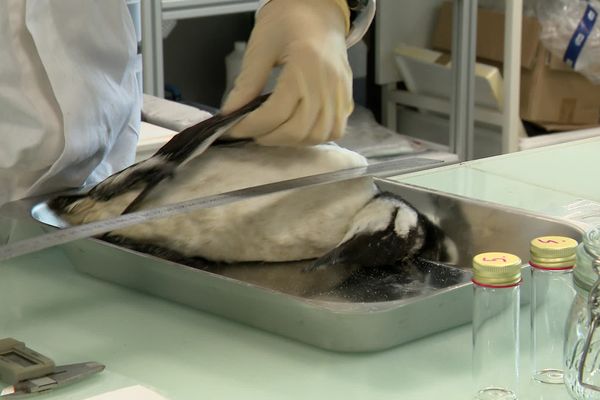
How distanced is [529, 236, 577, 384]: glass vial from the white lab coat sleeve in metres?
0.46

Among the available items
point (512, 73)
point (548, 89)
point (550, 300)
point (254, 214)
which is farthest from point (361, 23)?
point (548, 89)

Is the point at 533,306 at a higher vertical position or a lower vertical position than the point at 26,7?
lower

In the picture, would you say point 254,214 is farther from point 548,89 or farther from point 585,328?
point 548,89

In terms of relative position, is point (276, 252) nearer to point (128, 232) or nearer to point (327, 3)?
point (128, 232)

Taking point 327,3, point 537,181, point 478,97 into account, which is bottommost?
point 478,97

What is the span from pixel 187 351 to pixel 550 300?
32 cm

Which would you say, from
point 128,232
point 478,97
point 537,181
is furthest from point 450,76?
point 128,232

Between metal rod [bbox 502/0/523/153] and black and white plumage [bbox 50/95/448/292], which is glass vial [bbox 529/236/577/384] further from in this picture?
metal rod [bbox 502/0/523/153]

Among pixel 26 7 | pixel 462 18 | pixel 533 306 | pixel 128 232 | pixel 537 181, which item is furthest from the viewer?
pixel 462 18

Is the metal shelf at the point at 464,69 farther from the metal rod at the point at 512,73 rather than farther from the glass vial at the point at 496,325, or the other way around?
the glass vial at the point at 496,325

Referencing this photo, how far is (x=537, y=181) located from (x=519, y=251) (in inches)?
13.9

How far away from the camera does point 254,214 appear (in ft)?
3.72

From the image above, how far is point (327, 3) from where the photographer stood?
1219 mm

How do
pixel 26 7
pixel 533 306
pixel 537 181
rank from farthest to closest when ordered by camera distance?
pixel 537 181
pixel 26 7
pixel 533 306
